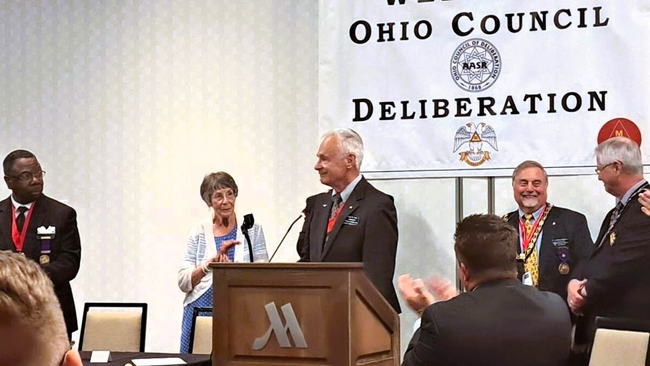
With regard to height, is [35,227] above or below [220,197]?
below

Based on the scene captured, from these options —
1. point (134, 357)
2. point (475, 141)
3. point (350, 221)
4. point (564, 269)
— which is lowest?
point (134, 357)

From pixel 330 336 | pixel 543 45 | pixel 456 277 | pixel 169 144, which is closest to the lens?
pixel 330 336

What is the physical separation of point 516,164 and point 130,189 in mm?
3052

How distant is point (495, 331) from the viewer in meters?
2.71

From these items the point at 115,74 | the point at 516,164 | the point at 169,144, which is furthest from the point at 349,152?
the point at 115,74

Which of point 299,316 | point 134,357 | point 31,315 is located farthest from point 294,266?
point 31,315

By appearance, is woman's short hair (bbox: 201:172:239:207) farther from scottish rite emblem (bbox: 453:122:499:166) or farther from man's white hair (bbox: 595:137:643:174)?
man's white hair (bbox: 595:137:643:174)

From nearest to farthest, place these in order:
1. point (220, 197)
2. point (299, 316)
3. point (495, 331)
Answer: point (495, 331), point (299, 316), point (220, 197)

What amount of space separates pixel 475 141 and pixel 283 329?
8.59ft

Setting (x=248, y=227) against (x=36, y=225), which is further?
(x=36, y=225)

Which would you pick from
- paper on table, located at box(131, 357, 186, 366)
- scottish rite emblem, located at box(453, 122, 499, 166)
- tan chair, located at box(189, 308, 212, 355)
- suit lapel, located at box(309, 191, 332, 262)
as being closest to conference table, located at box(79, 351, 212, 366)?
paper on table, located at box(131, 357, 186, 366)

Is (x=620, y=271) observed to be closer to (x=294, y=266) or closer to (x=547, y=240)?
(x=547, y=240)

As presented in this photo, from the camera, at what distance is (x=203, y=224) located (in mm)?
5777

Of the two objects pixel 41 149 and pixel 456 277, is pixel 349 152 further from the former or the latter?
pixel 41 149
